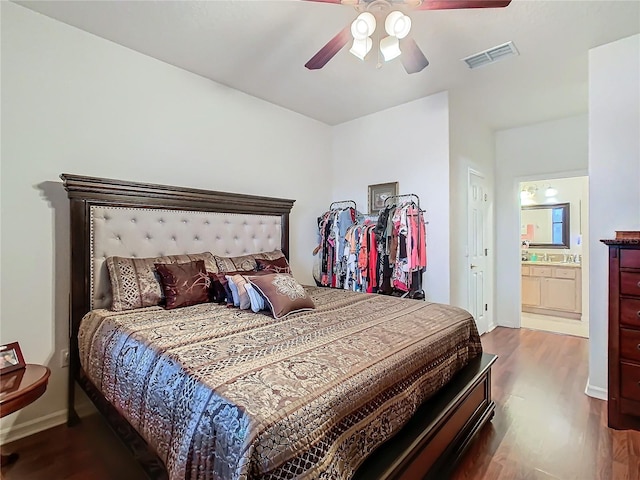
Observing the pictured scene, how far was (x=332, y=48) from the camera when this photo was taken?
6.39 ft

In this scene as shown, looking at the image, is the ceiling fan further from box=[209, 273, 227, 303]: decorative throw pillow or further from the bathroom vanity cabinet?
the bathroom vanity cabinet

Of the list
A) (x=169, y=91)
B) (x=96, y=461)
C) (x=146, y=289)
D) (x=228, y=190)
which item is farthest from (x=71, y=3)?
(x=96, y=461)

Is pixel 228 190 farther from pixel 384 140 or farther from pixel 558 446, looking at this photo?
pixel 558 446

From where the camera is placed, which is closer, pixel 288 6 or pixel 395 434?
pixel 395 434

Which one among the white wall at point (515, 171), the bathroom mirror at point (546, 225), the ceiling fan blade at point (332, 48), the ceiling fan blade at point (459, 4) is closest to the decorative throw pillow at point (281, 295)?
the ceiling fan blade at point (332, 48)

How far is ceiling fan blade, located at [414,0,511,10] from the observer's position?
5.00ft

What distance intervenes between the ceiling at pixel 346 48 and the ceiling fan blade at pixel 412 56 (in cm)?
34

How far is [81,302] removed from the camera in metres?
2.18

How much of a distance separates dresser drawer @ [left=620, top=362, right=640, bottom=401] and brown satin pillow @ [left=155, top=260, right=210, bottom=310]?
2894mm

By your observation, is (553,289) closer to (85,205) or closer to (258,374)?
(258,374)

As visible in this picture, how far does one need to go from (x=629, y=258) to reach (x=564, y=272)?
3.65 m

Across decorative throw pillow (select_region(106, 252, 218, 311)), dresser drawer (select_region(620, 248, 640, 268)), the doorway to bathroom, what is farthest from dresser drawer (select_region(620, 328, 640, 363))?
decorative throw pillow (select_region(106, 252, 218, 311))

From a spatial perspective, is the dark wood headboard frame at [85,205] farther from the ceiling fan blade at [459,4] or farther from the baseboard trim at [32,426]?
the ceiling fan blade at [459,4]

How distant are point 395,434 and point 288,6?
8.09 feet
